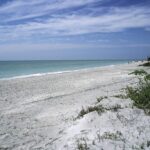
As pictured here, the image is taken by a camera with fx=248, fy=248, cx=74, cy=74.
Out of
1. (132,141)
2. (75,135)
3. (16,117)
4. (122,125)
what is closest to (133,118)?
(122,125)

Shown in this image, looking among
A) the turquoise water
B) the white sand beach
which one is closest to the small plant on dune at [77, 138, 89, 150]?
the white sand beach

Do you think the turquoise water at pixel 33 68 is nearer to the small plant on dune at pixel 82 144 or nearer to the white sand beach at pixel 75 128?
the white sand beach at pixel 75 128

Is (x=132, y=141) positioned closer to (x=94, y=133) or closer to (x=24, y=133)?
(x=94, y=133)

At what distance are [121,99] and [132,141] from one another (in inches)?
152

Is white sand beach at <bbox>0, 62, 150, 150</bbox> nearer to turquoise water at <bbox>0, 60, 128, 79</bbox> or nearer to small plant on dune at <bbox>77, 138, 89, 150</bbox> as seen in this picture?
small plant on dune at <bbox>77, 138, 89, 150</bbox>

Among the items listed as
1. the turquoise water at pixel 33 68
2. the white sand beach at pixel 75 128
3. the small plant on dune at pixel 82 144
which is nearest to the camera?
the small plant on dune at pixel 82 144

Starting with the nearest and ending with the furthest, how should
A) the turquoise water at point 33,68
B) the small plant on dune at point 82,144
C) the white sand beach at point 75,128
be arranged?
the small plant on dune at point 82,144, the white sand beach at point 75,128, the turquoise water at point 33,68

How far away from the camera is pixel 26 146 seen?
6.29 m

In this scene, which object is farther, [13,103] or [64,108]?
[13,103]

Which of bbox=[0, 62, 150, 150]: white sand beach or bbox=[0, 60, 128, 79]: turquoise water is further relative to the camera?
bbox=[0, 60, 128, 79]: turquoise water

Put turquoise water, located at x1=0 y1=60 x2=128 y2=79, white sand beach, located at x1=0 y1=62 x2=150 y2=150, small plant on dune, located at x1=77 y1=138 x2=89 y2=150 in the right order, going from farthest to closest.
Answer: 1. turquoise water, located at x1=0 y1=60 x2=128 y2=79
2. white sand beach, located at x1=0 y1=62 x2=150 y2=150
3. small plant on dune, located at x1=77 y1=138 x2=89 y2=150

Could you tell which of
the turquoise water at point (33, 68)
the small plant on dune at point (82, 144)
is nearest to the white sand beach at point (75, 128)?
the small plant on dune at point (82, 144)

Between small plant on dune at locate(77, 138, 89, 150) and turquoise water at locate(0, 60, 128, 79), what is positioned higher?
turquoise water at locate(0, 60, 128, 79)

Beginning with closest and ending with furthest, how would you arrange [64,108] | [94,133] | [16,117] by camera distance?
1. [94,133]
2. [16,117]
3. [64,108]
